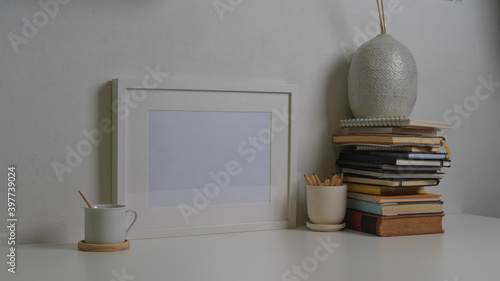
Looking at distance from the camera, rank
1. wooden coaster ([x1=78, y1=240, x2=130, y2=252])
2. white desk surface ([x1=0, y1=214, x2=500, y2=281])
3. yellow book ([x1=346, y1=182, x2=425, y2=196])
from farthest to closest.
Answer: yellow book ([x1=346, y1=182, x2=425, y2=196]) < wooden coaster ([x1=78, y1=240, x2=130, y2=252]) < white desk surface ([x1=0, y1=214, x2=500, y2=281])

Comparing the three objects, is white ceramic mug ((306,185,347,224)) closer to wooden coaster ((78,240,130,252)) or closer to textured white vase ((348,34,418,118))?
textured white vase ((348,34,418,118))

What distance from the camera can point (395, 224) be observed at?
4.16ft

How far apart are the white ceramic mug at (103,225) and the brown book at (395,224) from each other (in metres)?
0.55

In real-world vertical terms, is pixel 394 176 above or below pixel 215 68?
below

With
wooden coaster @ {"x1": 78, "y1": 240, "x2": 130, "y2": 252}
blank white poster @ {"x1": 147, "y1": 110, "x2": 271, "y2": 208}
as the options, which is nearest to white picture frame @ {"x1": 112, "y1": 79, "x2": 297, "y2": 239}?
blank white poster @ {"x1": 147, "y1": 110, "x2": 271, "y2": 208}

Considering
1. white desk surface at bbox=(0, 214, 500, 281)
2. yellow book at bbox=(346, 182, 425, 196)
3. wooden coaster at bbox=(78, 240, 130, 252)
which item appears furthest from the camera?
yellow book at bbox=(346, 182, 425, 196)

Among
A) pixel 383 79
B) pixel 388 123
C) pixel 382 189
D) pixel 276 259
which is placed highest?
pixel 383 79

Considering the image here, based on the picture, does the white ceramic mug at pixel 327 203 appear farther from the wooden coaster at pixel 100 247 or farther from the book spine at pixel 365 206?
the wooden coaster at pixel 100 247

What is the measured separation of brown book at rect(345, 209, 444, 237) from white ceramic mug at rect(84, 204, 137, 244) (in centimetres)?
55

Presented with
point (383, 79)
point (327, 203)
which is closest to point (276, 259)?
point (327, 203)

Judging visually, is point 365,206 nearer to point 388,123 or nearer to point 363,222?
point 363,222

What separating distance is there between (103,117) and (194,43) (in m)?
0.26

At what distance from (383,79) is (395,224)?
33 cm

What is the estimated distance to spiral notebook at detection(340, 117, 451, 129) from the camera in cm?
123
